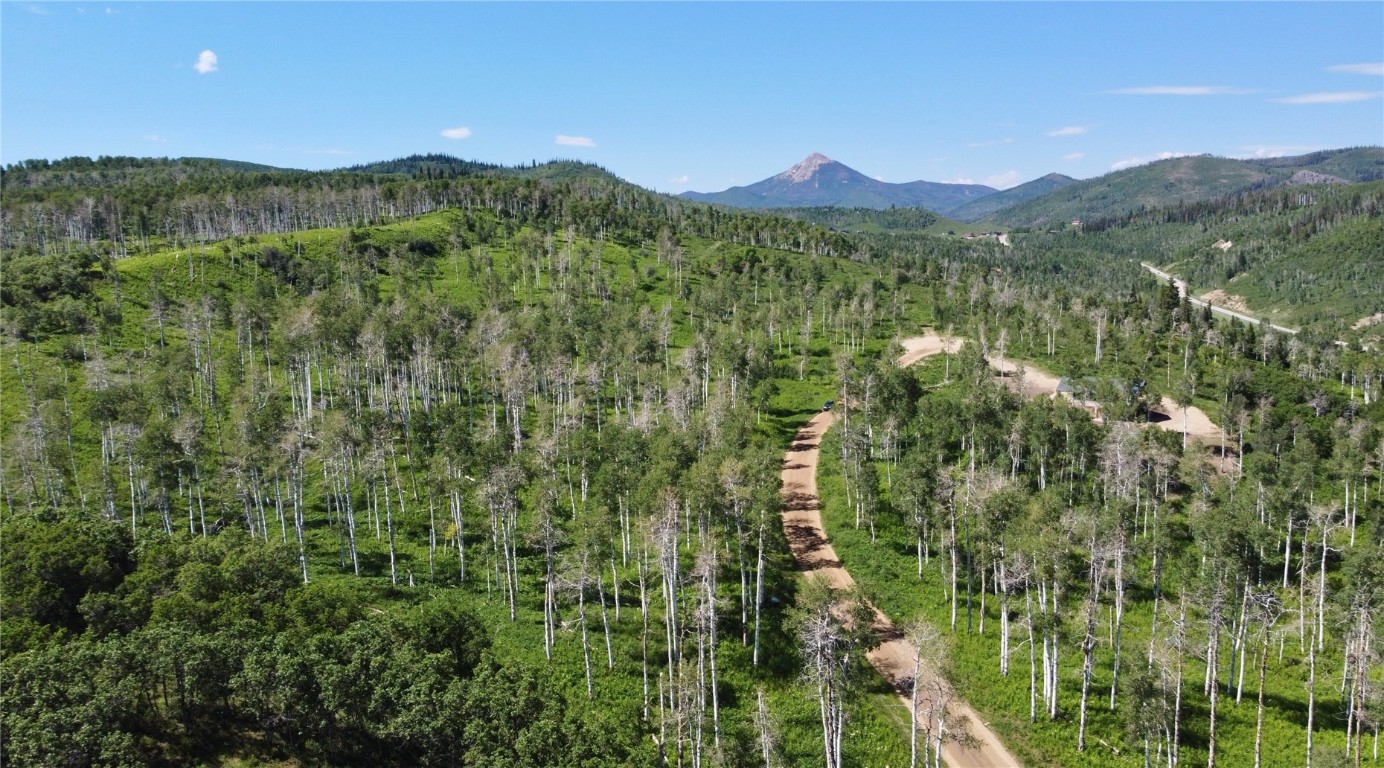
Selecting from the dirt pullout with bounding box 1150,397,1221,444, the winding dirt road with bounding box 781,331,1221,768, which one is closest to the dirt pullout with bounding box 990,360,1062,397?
the winding dirt road with bounding box 781,331,1221,768

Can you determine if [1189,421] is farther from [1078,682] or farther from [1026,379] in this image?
[1078,682]

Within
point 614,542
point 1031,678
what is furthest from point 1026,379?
point 614,542

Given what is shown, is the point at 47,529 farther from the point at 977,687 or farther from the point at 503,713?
the point at 977,687

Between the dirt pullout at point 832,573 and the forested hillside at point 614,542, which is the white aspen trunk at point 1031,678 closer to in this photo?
the forested hillside at point 614,542

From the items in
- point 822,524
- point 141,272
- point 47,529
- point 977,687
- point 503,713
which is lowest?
point 977,687

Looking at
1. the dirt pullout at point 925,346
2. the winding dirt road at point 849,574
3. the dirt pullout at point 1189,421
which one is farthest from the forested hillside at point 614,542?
the dirt pullout at point 925,346

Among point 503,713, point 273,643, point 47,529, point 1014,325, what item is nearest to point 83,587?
point 47,529

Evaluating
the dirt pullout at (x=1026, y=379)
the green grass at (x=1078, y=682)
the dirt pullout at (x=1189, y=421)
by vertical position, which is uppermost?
the dirt pullout at (x=1026, y=379)
